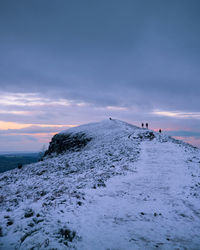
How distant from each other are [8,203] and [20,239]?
6268 mm

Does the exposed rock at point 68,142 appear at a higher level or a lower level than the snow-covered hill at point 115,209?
higher

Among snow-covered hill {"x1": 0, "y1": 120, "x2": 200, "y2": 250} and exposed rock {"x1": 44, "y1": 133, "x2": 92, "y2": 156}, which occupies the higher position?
exposed rock {"x1": 44, "y1": 133, "x2": 92, "y2": 156}

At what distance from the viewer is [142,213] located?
865 centimetres

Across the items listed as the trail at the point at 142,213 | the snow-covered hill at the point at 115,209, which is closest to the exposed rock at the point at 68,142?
the snow-covered hill at the point at 115,209

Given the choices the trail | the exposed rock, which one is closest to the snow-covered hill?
the trail

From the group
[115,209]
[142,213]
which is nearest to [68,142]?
[115,209]

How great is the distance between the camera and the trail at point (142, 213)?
252 inches

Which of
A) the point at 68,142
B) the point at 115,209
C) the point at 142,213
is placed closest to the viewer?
the point at 142,213

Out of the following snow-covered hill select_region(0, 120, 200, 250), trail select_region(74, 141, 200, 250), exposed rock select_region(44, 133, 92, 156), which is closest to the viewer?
snow-covered hill select_region(0, 120, 200, 250)

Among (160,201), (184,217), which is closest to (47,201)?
Answer: (160,201)

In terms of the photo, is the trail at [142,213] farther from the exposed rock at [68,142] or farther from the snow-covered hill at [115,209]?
the exposed rock at [68,142]

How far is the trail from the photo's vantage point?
252 inches

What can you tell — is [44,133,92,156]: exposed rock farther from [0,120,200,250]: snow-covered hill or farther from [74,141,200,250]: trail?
[74,141,200,250]: trail

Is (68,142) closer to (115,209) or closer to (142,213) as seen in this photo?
(115,209)
